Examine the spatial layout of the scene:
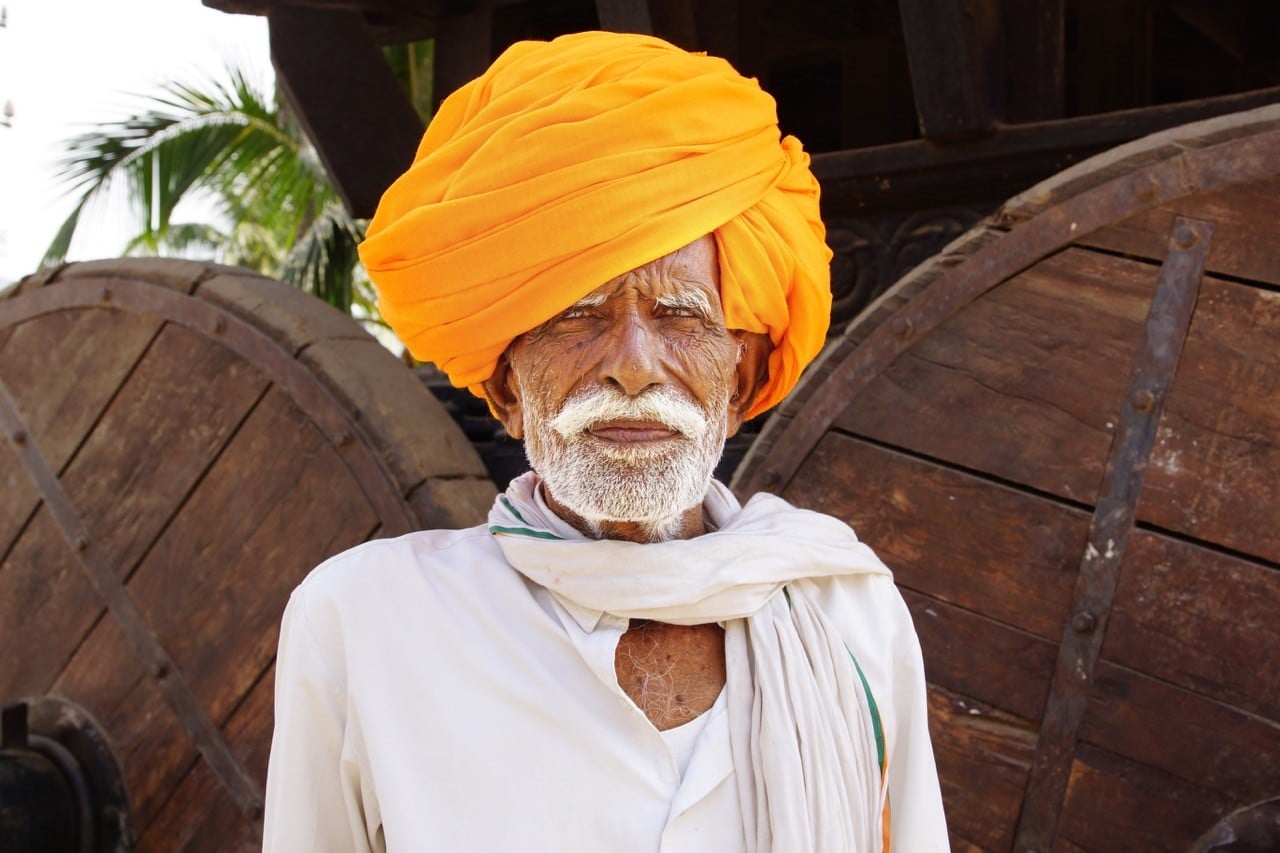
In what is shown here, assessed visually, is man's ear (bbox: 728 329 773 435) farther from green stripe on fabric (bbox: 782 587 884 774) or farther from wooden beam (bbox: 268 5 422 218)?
wooden beam (bbox: 268 5 422 218)

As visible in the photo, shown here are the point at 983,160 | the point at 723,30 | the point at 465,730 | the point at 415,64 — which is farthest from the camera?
the point at 415,64

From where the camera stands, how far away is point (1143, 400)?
85.8 inches

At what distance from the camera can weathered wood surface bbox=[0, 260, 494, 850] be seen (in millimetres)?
2963

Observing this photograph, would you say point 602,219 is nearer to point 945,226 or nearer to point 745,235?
point 745,235

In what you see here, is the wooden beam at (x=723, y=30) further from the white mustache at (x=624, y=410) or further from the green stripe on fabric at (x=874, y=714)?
the green stripe on fabric at (x=874, y=714)

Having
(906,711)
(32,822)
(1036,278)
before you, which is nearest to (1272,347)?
(1036,278)

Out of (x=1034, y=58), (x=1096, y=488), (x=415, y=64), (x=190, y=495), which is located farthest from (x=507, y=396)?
(x=415, y=64)

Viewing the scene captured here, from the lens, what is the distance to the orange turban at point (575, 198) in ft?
5.11

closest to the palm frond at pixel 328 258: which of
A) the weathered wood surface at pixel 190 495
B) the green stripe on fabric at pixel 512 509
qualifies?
the weathered wood surface at pixel 190 495

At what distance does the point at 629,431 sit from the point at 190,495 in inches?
74.2

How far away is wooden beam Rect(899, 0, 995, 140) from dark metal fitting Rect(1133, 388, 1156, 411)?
3.03 ft

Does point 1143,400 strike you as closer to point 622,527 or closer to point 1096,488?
point 1096,488

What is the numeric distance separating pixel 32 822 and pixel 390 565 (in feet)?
6.47

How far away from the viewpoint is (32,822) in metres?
3.09
